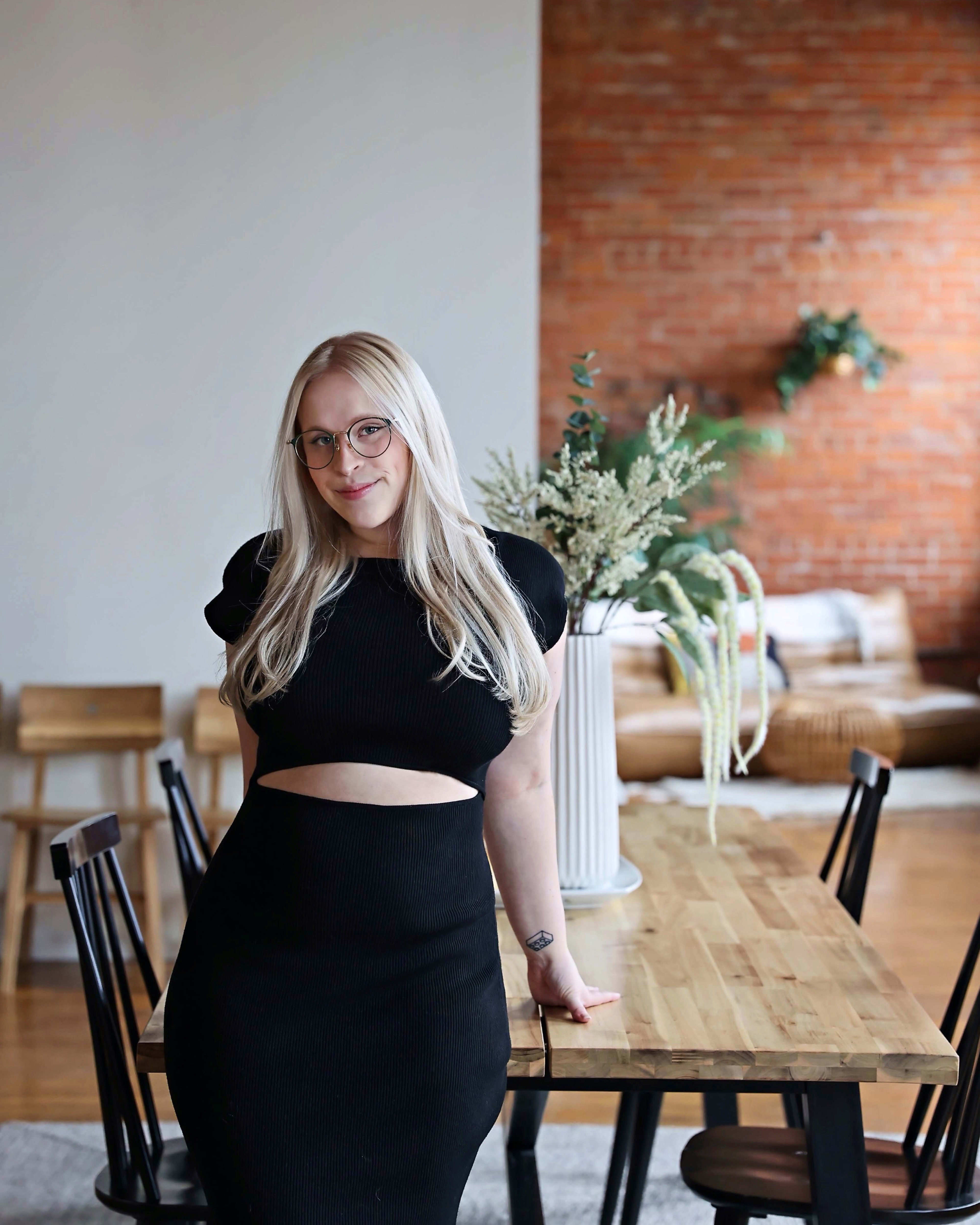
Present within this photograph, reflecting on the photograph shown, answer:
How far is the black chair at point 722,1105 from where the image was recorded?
2.06 m

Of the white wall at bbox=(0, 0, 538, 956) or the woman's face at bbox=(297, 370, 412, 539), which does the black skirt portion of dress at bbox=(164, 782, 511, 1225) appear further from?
the white wall at bbox=(0, 0, 538, 956)

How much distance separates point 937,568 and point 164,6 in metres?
5.43

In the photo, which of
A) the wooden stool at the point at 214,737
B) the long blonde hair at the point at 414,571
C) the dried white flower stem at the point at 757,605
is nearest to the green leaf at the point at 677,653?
the dried white flower stem at the point at 757,605

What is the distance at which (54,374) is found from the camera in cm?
361

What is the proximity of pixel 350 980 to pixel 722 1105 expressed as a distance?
4.39 feet

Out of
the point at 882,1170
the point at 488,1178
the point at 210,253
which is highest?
the point at 210,253

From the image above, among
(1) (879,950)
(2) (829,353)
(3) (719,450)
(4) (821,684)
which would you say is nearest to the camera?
(1) (879,950)

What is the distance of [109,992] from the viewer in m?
1.75

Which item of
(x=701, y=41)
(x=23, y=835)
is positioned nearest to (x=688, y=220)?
(x=701, y=41)

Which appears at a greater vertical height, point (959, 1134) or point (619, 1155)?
point (959, 1134)

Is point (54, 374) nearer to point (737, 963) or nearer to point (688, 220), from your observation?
point (737, 963)

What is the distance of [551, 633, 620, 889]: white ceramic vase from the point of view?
185 cm

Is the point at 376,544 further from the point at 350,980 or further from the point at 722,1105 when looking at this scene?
the point at 722,1105

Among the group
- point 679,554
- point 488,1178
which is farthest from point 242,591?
point 488,1178
